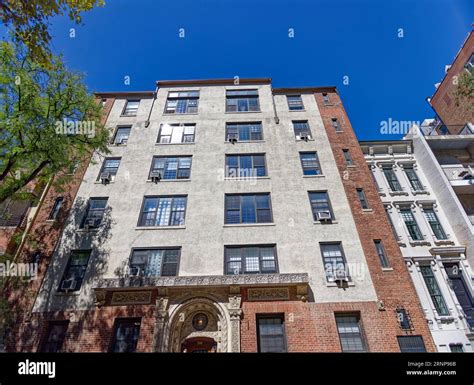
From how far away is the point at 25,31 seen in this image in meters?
8.38

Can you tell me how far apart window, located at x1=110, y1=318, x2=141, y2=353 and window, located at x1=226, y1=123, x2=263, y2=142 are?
14623 mm

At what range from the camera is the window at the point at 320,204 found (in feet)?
56.3

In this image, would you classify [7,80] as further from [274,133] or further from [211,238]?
[274,133]

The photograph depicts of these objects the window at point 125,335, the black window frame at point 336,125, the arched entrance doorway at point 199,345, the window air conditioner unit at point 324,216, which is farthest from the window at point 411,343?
the black window frame at point 336,125

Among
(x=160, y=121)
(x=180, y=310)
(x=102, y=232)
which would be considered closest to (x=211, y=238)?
(x=180, y=310)

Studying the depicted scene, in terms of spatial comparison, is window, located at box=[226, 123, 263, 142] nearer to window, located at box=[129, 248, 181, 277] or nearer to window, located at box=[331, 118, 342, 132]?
window, located at box=[331, 118, 342, 132]

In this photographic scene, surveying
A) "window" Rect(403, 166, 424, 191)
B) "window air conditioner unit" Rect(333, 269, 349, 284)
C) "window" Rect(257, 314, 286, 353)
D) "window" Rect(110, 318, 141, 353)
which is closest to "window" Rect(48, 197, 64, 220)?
"window" Rect(110, 318, 141, 353)

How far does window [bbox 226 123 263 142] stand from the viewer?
2255cm

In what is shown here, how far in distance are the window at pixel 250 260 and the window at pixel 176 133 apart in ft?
34.6

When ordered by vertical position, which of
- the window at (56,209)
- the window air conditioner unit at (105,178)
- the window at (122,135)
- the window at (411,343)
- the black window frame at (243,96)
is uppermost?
the black window frame at (243,96)

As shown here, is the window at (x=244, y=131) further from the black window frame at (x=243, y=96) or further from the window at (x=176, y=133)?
the window at (x=176, y=133)

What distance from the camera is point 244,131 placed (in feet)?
75.8

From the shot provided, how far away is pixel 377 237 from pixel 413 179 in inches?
324
